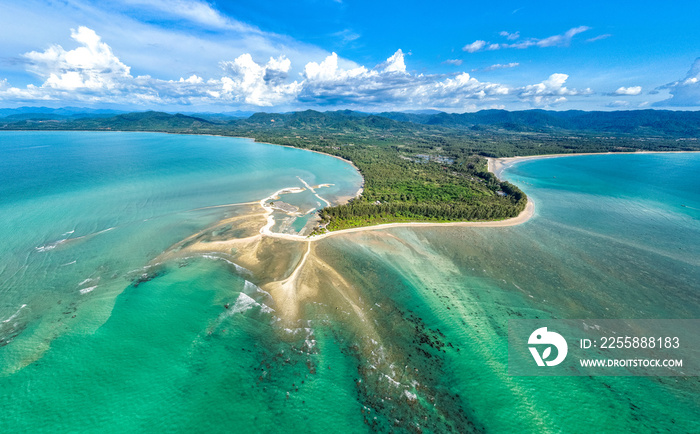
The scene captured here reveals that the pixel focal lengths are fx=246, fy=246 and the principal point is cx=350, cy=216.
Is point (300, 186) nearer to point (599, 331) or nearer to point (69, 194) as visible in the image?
point (69, 194)

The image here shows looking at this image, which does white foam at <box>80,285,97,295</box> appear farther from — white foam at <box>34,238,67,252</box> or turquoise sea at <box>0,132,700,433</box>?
white foam at <box>34,238,67,252</box>

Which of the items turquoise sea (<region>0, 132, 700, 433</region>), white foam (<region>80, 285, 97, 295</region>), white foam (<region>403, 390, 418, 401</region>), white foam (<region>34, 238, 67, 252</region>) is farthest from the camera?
white foam (<region>34, 238, 67, 252</region>)

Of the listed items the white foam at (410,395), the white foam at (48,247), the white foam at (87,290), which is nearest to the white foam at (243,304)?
the white foam at (87,290)

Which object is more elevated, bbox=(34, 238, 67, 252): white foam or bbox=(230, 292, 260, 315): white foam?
bbox=(34, 238, 67, 252): white foam

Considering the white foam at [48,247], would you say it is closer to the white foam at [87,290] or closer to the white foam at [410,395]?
the white foam at [87,290]

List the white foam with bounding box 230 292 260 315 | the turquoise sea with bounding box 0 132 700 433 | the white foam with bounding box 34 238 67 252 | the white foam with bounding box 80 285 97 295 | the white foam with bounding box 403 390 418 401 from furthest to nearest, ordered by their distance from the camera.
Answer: the white foam with bounding box 34 238 67 252
the white foam with bounding box 80 285 97 295
the white foam with bounding box 230 292 260 315
the white foam with bounding box 403 390 418 401
the turquoise sea with bounding box 0 132 700 433

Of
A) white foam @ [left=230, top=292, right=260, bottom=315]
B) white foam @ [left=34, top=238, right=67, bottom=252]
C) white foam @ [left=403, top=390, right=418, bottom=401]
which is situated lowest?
white foam @ [left=403, top=390, right=418, bottom=401]

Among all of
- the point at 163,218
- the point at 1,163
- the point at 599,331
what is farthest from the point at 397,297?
the point at 1,163

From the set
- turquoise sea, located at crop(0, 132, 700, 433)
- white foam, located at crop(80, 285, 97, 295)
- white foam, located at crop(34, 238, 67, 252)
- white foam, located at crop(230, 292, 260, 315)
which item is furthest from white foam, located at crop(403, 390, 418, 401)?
white foam, located at crop(34, 238, 67, 252)

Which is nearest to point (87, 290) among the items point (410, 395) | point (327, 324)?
Answer: point (327, 324)
